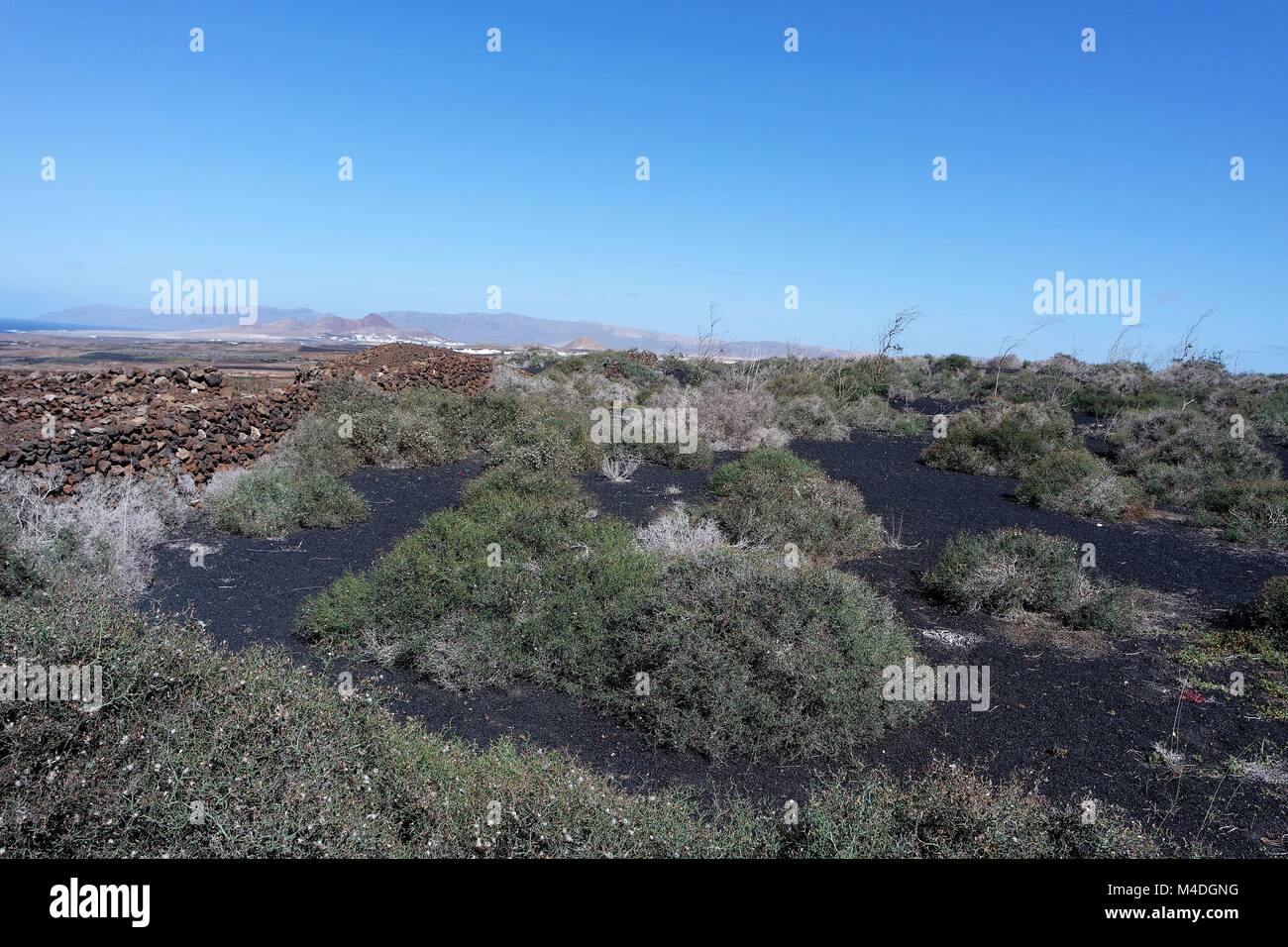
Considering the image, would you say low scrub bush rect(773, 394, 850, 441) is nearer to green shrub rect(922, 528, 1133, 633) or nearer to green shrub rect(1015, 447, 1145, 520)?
green shrub rect(1015, 447, 1145, 520)

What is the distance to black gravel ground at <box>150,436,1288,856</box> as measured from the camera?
4121 mm

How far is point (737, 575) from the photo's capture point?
5.16m

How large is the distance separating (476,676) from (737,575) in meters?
1.98

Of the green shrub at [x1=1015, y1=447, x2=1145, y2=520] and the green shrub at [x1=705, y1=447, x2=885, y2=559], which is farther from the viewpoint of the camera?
the green shrub at [x1=1015, y1=447, x2=1145, y2=520]

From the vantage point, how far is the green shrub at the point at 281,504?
28.9 feet

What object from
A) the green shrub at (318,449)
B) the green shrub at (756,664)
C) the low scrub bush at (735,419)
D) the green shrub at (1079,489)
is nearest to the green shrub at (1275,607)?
the green shrub at (756,664)

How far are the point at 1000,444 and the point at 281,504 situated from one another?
42.2ft

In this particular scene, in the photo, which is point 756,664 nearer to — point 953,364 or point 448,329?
point 953,364

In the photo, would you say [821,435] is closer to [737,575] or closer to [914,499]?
[914,499]

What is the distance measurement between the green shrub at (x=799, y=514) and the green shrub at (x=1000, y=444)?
6.06 meters

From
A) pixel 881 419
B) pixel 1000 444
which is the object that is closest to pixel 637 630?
pixel 1000 444

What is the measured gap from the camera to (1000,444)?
1466cm

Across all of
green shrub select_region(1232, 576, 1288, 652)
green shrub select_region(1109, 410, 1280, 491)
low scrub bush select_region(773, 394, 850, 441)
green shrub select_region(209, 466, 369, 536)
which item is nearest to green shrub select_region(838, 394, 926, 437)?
low scrub bush select_region(773, 394, 850, 441)

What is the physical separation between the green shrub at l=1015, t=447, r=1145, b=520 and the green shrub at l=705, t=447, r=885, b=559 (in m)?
3.80
